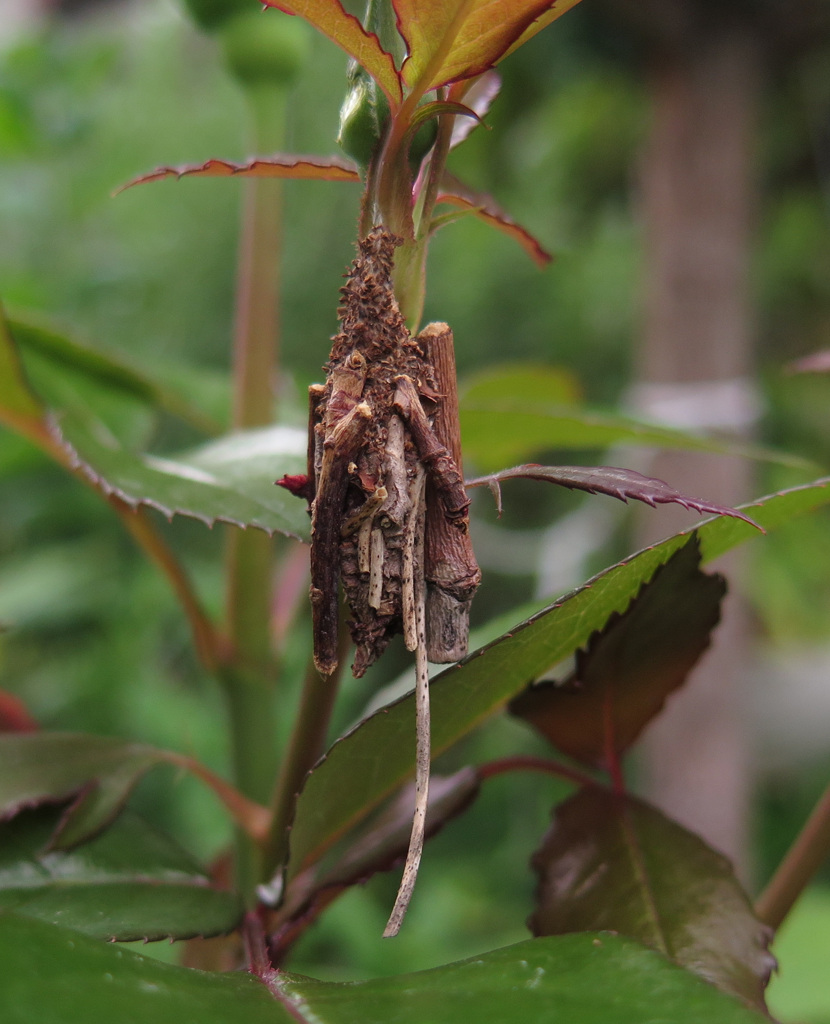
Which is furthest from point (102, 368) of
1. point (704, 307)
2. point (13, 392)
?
point (704, 307)

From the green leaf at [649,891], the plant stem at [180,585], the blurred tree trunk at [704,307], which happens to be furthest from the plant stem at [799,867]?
the blurred tree trunk at [704,307]

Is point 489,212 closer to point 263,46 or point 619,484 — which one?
point 619,484

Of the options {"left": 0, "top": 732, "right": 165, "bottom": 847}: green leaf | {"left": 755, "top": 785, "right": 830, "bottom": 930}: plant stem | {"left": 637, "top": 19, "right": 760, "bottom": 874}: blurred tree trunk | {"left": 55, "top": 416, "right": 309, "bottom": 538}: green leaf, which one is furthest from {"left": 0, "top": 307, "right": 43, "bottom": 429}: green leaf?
{"left": 637, "top": 19, "right": 760, "bottom": 874}: blurred tree trunk

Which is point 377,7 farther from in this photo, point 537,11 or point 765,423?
point 765,423

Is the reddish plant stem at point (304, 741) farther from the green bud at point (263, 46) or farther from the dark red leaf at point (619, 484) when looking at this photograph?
the green bud at point (263, 46)

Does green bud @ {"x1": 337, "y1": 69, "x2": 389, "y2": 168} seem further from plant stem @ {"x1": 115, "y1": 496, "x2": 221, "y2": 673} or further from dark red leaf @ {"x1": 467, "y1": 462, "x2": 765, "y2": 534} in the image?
plant stem @ {"x1": 115, "y1": 496, "x2": 221, "y2": 673}
